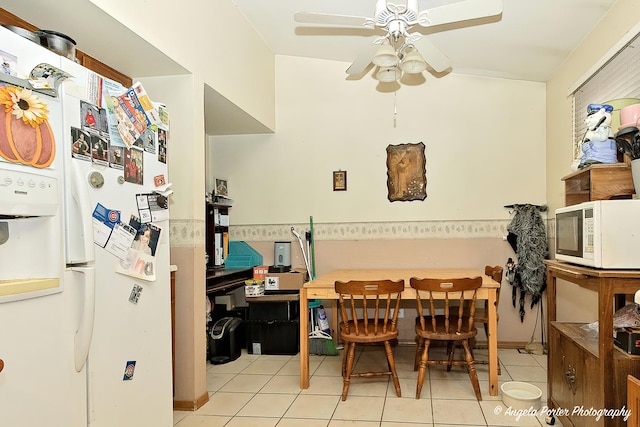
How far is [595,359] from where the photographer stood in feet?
6.55

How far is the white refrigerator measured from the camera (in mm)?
1330

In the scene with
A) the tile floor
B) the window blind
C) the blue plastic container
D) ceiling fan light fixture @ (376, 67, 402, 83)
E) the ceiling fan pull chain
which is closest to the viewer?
the window blind

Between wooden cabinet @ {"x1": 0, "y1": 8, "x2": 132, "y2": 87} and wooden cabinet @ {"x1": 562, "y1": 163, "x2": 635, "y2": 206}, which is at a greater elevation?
wooden cabinet @ {"x1": 0, "y1": 8, "x2": 132, "y2": 87}

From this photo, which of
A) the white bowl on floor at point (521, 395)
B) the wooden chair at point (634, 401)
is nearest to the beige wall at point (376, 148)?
the white bowl on floor at point (521, 395)

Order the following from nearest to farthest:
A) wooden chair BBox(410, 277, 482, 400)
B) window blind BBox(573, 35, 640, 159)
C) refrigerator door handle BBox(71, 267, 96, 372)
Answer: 1. refrigerator door handle BBox(71, 267, 96, 372)
2. window blind BBox(573, 35, 640, 159)
3. wooden chair BBox(410, 277, 482, 400)

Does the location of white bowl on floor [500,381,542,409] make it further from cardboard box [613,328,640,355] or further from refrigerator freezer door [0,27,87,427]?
refrigerator freezer door [0,27,87,427]

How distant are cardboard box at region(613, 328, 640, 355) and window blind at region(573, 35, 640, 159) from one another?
99 centimetres

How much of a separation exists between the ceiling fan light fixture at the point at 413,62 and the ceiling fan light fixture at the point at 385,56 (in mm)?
193

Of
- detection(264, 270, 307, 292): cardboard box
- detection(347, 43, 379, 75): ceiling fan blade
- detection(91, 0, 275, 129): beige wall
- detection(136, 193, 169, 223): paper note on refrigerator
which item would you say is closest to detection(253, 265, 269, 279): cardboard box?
detection(264, 270, 307, 292): cardboard box

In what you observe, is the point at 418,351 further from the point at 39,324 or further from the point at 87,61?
the point at 87,61

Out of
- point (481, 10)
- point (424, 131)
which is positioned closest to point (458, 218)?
point (424, 131)

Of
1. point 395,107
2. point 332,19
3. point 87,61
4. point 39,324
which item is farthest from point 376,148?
point 39,324

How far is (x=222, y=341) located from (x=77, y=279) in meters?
2.57

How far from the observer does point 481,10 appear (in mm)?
2393
